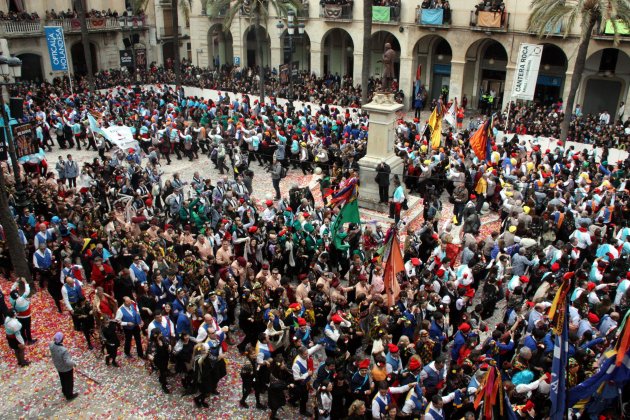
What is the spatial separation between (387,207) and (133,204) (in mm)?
7777

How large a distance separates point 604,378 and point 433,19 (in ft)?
93.3

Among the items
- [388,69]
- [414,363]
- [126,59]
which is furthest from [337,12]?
[414,363]

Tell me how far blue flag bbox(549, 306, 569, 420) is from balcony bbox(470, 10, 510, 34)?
2640 centimetres

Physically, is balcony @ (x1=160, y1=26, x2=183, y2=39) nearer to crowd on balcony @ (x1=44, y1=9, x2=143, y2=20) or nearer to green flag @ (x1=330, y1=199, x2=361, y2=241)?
crowd on balcony @ (x1=44, y1=9, x2=143, y2=20)

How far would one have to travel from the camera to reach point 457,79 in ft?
111

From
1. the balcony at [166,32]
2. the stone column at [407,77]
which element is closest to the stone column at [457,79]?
the stone column at [407,77]

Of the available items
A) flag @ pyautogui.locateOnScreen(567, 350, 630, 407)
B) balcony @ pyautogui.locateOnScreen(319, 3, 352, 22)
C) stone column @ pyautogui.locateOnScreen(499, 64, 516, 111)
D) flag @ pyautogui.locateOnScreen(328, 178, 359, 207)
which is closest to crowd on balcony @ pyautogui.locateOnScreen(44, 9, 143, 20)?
balcony @ pyautogui.locateOnScreen(319, 3, 352, 22)

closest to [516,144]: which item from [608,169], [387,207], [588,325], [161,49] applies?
[608,169]

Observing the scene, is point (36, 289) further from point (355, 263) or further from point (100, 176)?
point (355, 263)

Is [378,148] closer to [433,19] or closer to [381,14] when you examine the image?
[433,19]

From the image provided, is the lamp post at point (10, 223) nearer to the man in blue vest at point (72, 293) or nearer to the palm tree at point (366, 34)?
the man in blue vest at point (72, 293)

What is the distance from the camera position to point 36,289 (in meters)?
14.2

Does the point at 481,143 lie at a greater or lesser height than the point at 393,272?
greater

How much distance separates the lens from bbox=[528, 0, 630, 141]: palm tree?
22.3 m
